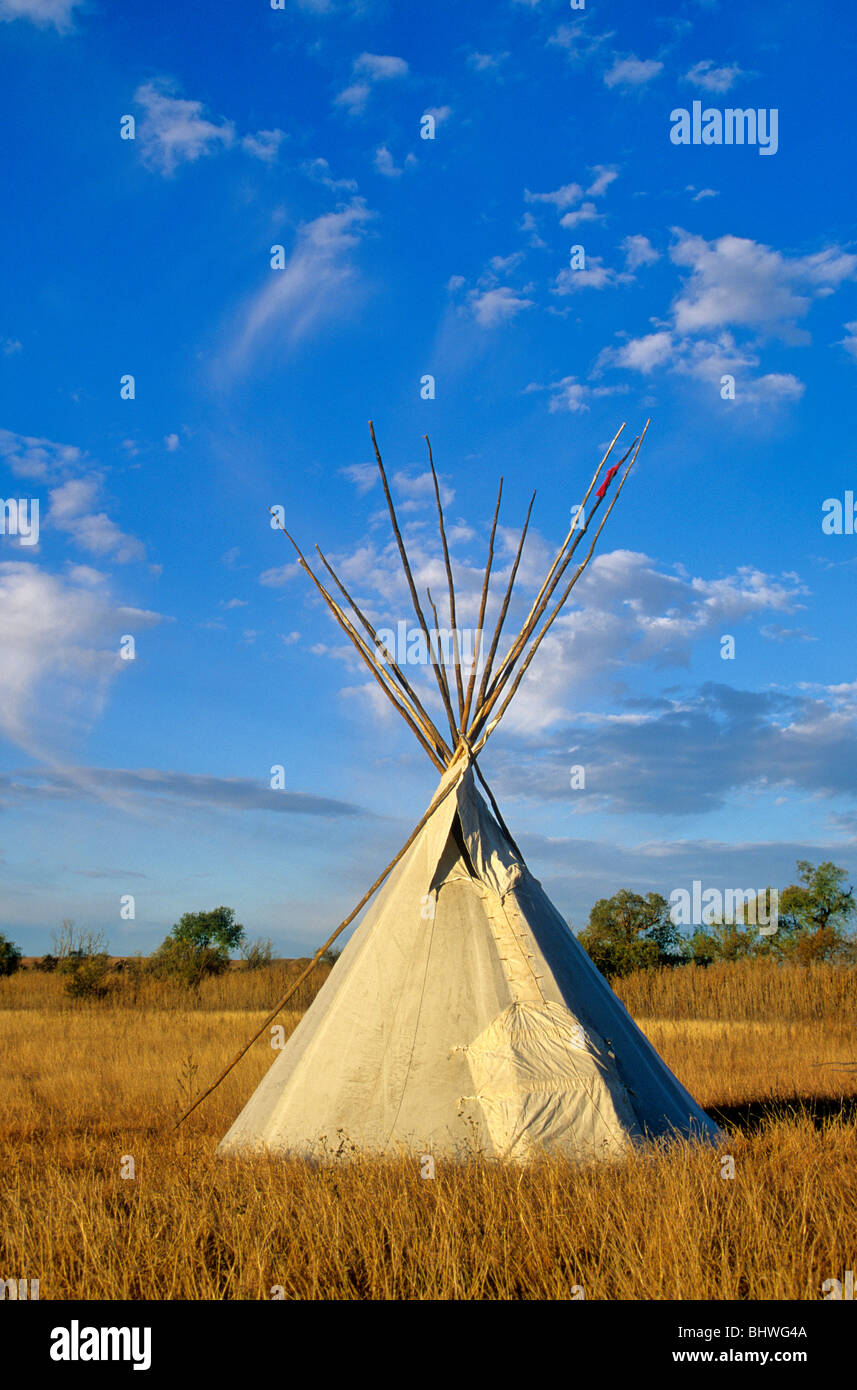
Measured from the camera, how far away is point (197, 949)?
2302cm

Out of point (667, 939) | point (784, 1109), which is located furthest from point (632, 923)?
point (784, 1109)

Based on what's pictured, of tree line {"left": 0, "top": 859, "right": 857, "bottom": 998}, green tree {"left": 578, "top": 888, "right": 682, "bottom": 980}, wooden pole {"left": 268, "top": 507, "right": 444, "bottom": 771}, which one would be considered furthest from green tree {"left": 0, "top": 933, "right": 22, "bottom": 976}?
wooden pole {"left": 268, "top": 507, "right": 444, "bottom": 771}

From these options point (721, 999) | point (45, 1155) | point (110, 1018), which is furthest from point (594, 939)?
point (45, 1155)

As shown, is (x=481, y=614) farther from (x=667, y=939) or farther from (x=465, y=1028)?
(x=667, y=939)

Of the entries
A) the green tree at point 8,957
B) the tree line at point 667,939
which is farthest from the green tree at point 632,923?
the green tree at point 8,957

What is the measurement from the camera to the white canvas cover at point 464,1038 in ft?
14.8

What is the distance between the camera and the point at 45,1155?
558 cm

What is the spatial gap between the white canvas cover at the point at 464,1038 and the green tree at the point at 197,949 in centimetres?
1420

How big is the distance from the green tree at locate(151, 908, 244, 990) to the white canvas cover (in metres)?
14.2

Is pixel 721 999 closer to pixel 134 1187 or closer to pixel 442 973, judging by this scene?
pixel 442 973

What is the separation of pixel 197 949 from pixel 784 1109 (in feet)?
60.9

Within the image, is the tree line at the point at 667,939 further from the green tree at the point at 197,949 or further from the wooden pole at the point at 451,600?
the wooden pole at the point at 451,600

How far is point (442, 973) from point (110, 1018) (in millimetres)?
12008

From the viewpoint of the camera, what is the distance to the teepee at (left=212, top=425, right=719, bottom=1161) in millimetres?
4512
